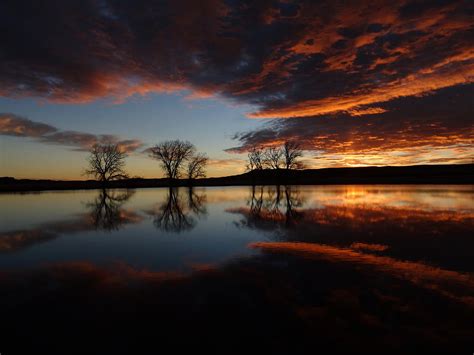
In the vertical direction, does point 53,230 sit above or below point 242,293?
above

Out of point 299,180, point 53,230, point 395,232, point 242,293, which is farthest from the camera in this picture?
point 299,180

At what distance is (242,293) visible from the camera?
7777 millimetres

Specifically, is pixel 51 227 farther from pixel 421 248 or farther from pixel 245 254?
pixel 421 248

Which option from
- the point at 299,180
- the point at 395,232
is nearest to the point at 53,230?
the point at 395,232

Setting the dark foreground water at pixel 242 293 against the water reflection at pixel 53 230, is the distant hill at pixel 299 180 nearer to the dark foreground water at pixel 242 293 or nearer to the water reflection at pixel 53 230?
the water reflection at pixel 53 230

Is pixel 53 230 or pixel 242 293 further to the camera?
pixel 53 230

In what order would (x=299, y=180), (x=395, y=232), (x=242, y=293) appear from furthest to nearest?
1. (x=299, y=180)
2. (x=395, y=232)
3. (x=242, y=293)

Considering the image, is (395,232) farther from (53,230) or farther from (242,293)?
(53,230)

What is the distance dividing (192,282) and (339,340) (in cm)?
Answer: 448

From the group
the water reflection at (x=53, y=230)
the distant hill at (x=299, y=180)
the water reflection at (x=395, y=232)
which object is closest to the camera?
the water reflection at (x=395, y=232)

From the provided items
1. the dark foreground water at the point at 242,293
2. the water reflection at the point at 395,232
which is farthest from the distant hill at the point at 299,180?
the dark foreground water at the point at 242,293

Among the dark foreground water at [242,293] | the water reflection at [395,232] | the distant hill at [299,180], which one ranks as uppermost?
the distant hill at [299,180]

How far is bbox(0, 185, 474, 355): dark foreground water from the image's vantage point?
5547mm

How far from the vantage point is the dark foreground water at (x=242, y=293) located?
5547 millimetres
